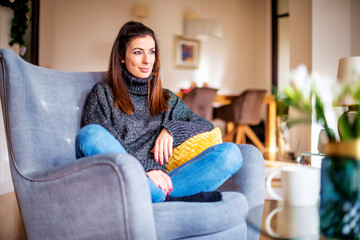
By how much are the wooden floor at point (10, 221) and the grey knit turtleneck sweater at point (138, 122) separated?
2.80ft

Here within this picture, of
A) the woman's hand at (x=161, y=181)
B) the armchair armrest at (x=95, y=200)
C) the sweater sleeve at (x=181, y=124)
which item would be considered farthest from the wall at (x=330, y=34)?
the armchair armrest at (x=95, y=200)

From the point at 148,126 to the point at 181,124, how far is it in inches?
6.0

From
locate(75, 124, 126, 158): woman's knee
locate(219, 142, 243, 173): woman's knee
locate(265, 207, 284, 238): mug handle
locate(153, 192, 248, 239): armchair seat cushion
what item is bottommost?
locate(153, 192, 248, 239): armchair seat cushion

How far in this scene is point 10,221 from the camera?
2170mm

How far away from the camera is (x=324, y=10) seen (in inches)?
154

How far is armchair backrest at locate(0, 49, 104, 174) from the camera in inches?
45.6

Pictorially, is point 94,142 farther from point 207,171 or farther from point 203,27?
point 203,27

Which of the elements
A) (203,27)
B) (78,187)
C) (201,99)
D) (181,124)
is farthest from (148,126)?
(203,27)

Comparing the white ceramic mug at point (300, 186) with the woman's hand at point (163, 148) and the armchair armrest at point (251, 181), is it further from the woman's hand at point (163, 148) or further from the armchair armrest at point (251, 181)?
the woman's hand at point (163, 148)

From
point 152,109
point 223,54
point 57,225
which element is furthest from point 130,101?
point 223,54

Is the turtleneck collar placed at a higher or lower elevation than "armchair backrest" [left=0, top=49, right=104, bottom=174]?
higher

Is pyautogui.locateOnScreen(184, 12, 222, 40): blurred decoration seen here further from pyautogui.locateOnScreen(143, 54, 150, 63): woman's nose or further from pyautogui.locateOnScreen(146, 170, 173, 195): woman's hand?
pyautogui.locateOnScreen(146, 170, 173, 195): woman's hand

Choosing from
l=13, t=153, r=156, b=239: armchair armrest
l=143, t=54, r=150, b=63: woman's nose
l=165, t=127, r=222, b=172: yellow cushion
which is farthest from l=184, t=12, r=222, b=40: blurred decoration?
l=13, t=153, r=156, b=239: armchair armrest

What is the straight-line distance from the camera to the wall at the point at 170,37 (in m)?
5.22
